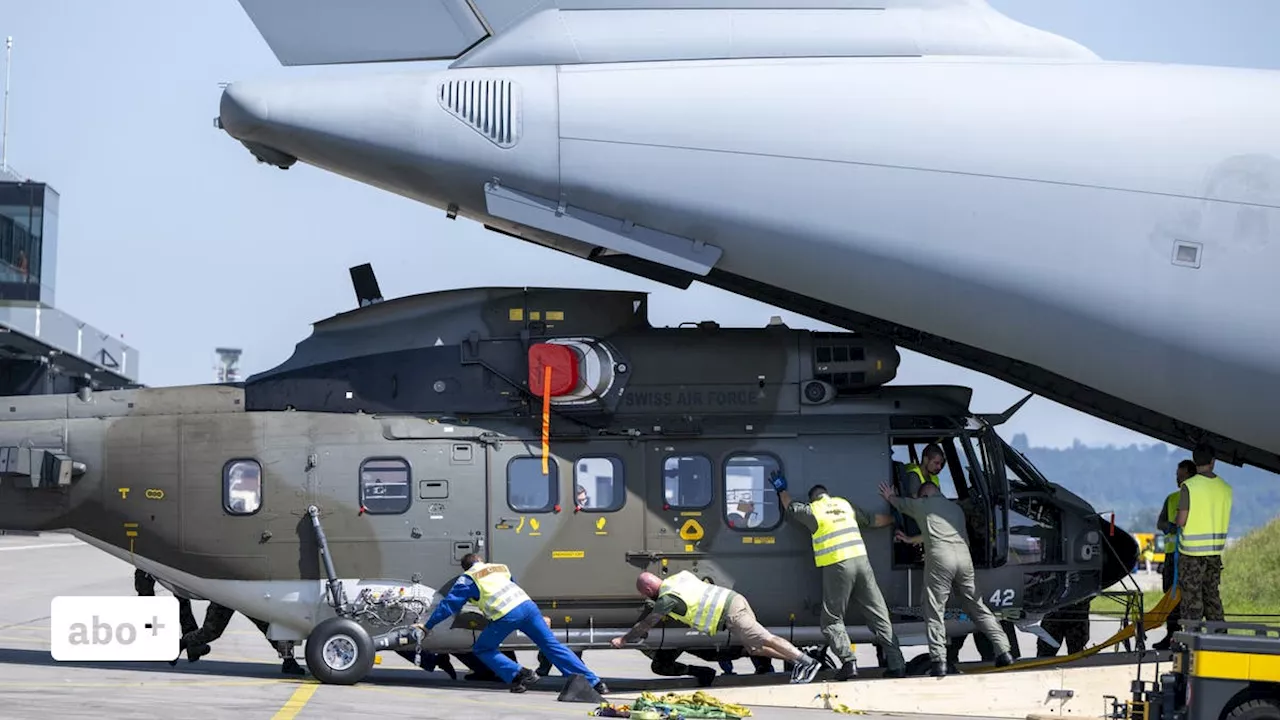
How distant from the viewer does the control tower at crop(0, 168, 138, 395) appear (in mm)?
47062

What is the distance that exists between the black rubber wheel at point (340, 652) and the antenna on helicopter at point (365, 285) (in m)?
3.44

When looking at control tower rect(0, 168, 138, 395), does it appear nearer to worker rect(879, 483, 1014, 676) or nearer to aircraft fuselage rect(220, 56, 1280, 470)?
aircraft fuselage rect(220, 56, 1280, 470)

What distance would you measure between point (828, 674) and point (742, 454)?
2.39 metres

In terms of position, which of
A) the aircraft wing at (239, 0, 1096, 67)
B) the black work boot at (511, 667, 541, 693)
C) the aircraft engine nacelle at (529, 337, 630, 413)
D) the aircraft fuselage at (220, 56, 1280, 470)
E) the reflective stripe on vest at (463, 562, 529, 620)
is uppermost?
the aircraft wing at (239, 0, 1096, 67)

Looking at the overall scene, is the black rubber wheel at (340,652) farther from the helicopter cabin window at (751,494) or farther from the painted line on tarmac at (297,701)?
the helicopter cabin window at (751,494)

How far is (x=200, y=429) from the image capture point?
16.0m

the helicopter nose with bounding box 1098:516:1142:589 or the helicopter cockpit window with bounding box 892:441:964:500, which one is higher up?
the helicopter cockpit window with bounding box 892:441:964:500

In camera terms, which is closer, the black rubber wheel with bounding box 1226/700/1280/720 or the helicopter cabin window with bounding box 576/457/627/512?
the black rubber wheel with bounding box 1226/700/1280/720

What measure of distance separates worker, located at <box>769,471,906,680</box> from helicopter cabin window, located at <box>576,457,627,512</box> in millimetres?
1787

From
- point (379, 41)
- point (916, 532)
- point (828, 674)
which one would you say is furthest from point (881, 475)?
point (379, 41)

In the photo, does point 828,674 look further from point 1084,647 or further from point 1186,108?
point 1186,108

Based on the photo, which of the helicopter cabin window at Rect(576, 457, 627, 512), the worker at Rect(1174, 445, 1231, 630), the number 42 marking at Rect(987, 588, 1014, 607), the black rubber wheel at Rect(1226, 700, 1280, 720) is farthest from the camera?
the number 42 marking at Rect(987, 588, 1014, 607)

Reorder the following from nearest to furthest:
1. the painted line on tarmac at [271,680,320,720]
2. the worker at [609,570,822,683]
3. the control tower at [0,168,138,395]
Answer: the painted line on tarmac at [271,680,320,720] → the worker at [609,570,822,683] → the control tower at [0,168,138,395]

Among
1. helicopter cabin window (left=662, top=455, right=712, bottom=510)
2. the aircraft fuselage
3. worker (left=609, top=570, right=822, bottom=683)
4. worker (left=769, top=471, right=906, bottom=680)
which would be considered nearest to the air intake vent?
the aircraft fuselage
